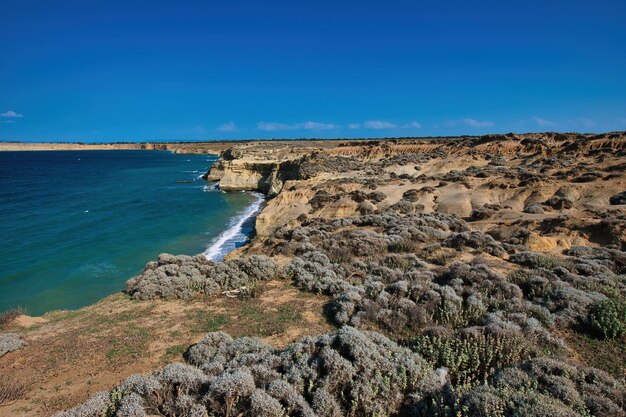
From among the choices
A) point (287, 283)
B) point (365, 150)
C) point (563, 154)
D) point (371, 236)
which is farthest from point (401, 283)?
point (365, 150)

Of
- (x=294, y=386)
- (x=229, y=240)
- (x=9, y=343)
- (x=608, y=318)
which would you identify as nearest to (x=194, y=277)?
(x=9, y=343)

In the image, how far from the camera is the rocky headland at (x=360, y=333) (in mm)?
6098

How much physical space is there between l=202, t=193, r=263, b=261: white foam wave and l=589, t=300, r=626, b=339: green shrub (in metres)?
21.2

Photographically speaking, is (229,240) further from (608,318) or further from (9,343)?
Answer: (608,318)

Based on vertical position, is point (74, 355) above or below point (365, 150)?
below

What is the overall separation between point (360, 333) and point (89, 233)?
31928 millimetres

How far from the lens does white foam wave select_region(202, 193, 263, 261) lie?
26.8 m

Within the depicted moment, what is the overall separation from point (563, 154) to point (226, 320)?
51.5 meters

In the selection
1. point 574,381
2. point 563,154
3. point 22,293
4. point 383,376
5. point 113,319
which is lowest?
point 22,293

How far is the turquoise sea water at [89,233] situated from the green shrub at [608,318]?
2240cm

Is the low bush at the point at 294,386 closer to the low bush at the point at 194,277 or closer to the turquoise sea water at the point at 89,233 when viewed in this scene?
the low bush at the point at 194,277

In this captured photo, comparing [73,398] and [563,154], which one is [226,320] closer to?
[73,398]

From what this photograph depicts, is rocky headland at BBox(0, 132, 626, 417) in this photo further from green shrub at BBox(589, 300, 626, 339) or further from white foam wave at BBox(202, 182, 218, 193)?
white foam wave at BBox(202, 182, 218, 193)

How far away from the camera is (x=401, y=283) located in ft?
37.1
